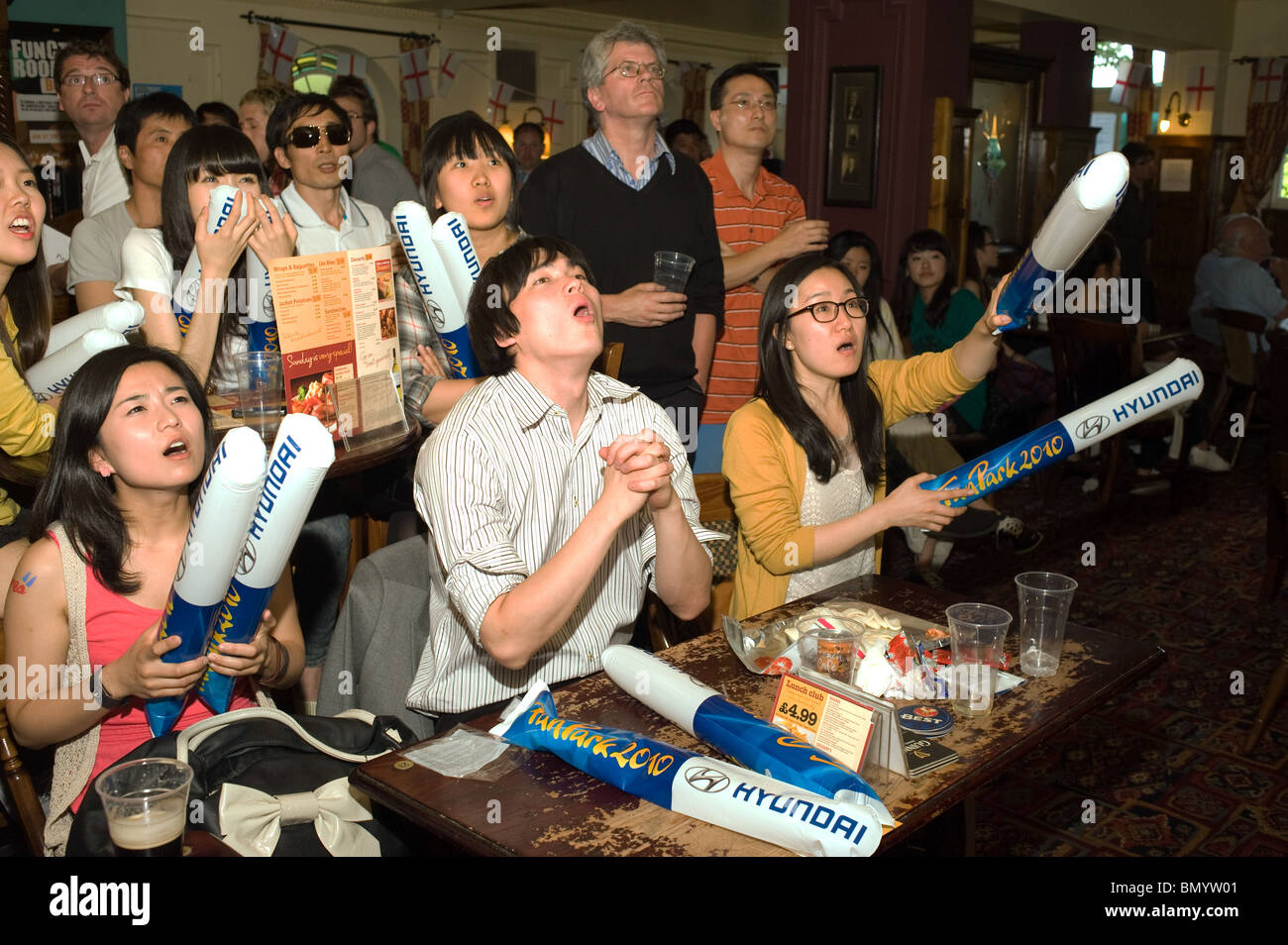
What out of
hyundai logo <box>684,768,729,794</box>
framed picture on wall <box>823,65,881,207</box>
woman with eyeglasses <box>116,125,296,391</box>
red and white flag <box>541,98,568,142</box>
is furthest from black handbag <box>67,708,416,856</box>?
red and white flag <box>541,98,568,142</box>

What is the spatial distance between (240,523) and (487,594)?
0.37 meters

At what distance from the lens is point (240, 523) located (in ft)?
4.77

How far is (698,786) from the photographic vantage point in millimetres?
1260

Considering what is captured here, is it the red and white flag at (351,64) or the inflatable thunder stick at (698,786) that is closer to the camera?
the inflatable thunder stick at (698,786)

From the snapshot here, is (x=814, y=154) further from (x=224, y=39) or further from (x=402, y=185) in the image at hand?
(x=224, y=39)

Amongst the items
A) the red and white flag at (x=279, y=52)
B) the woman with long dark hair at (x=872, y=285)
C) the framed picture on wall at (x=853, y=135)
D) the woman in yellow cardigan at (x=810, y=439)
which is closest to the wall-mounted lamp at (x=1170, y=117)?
the framed picture on wall at (x=853, y=135)

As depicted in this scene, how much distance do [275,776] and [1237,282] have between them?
21.4 feet

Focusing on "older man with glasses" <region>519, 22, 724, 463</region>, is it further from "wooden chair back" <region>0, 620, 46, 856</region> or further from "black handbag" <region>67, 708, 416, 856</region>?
"wooden chair back" <region>0, 620, 46, 856</region>

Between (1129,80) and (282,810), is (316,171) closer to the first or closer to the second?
(282,810)

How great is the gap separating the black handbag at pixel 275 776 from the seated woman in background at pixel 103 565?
151 millimetres

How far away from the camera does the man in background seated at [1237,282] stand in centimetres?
638

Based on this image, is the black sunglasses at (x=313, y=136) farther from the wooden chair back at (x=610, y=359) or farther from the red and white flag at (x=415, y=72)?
the red and white flag at (x=415, y=72)

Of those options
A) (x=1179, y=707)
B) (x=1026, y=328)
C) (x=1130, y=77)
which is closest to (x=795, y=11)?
(x=1026, y=328)

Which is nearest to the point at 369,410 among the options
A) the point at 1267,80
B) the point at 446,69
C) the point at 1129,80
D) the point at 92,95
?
the point at 92,95
